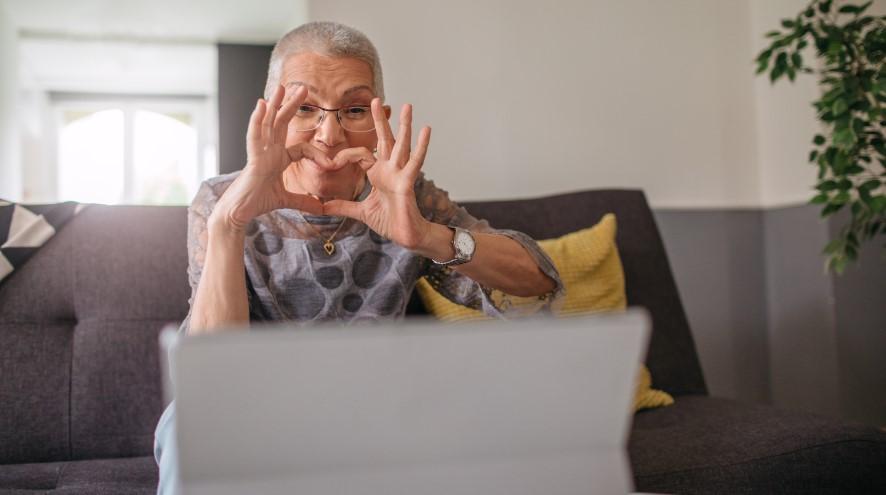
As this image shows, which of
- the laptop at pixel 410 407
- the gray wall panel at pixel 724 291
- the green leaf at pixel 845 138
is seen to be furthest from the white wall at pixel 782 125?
the laptop at pixel 410 407

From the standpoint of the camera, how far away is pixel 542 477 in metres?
0.50

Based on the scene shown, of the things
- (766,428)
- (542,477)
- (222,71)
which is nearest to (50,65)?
(222,71)

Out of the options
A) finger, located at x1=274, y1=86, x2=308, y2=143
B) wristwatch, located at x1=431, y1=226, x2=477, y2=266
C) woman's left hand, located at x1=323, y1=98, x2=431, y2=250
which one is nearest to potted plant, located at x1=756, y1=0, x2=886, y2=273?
wristwatch, located at x1=431, y1=226, x2=477, y2=266

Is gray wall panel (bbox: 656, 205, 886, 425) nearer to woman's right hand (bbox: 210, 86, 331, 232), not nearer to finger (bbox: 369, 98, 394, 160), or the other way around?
finger (bbox: 369, 98, 394, 160)

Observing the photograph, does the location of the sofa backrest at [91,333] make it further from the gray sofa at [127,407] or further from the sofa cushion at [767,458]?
the sofa cushion at [767,458]

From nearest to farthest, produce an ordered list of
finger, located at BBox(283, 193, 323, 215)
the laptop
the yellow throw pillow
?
the laptop
finger, located at BBox(283, 193, 323, 215)
the yellow throw pillow

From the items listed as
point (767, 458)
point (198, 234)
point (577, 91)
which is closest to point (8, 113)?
point (577, 91)

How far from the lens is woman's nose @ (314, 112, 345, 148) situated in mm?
1329

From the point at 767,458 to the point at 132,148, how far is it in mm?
7967

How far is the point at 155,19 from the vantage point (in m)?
6.09

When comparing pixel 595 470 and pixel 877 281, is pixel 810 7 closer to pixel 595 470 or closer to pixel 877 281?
pixel 877 281

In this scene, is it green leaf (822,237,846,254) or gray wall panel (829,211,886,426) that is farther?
gray wall panel (829,211,886,426)

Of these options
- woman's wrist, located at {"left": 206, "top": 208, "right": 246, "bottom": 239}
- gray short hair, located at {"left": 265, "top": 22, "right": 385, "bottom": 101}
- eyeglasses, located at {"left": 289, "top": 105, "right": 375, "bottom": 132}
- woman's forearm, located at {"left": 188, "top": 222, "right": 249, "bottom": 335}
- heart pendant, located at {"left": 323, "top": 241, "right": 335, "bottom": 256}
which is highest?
gray short hair, located at {"left": 265, "top": 22, "right": 385, "bottom": 101}

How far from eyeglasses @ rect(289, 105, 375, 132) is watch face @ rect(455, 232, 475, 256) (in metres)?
0.27
